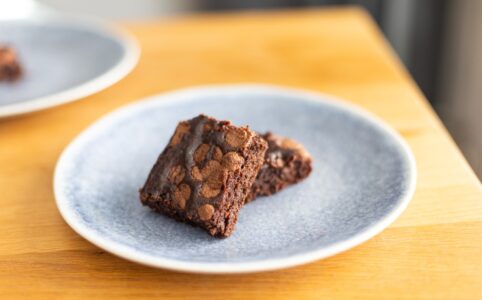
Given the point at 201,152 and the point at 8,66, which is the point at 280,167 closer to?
the point at 201,152

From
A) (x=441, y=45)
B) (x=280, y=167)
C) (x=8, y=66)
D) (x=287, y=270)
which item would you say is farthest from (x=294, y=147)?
(x=441, y=45)

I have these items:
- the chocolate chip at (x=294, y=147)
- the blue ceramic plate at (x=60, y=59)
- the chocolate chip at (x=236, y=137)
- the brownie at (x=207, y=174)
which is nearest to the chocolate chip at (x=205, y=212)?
the brownie at (x=207, y=174)

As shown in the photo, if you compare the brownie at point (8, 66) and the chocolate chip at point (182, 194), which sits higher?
the chocolate chip at point (182, 194)

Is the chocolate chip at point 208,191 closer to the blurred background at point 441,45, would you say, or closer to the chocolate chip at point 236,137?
the chocolate chip at point 236,137

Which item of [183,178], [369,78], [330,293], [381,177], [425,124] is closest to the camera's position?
[330,293]

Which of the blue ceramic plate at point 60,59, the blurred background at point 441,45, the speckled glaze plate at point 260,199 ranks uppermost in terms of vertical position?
the speckled glaze plate at point 260,199

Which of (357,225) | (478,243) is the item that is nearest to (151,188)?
(357,225)

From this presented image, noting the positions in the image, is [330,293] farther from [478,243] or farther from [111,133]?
[111,133]
